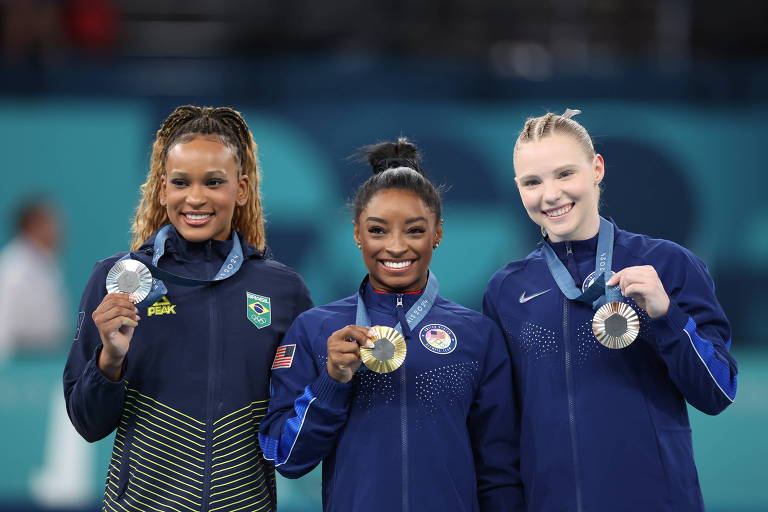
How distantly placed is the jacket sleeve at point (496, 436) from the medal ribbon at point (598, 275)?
0.98 ft

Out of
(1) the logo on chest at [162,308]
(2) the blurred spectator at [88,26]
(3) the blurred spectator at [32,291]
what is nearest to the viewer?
(1) the logo on chest at [162,308]

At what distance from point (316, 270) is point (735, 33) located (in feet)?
14.8

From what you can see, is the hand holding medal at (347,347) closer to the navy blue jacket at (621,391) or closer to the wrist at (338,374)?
the wrist at (338,374)

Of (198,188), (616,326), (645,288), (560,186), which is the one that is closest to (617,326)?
(616,326)

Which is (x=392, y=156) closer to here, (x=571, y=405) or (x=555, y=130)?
(x=555, y=130)

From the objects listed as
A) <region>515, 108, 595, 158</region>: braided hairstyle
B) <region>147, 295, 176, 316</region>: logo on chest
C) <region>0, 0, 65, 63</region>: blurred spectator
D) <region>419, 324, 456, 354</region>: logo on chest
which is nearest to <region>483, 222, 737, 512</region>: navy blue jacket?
<region>419, 324, 456, 354</region>: logo on chest

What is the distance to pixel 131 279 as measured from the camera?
124 inches

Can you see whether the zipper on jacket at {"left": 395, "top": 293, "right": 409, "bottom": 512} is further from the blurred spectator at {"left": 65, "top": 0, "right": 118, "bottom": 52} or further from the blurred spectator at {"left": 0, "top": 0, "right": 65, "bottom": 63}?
the blurred spectator at {"left": 65, "top": 0, "right": 118, "bottom": 52}

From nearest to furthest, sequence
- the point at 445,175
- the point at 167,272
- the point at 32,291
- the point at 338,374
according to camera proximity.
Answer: the point at 338,374
the point at 167,272
the point at 32,291
the point at 445,175

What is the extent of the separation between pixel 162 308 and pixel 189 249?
229mm

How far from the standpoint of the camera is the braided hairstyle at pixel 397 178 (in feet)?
11.1

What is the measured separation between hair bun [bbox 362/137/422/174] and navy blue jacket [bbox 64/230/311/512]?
2.00 feet

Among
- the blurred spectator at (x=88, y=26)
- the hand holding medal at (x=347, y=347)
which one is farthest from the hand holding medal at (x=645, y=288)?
the blurred spectator at (x=88, y=26)

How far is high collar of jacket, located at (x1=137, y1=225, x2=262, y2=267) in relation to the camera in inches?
136
